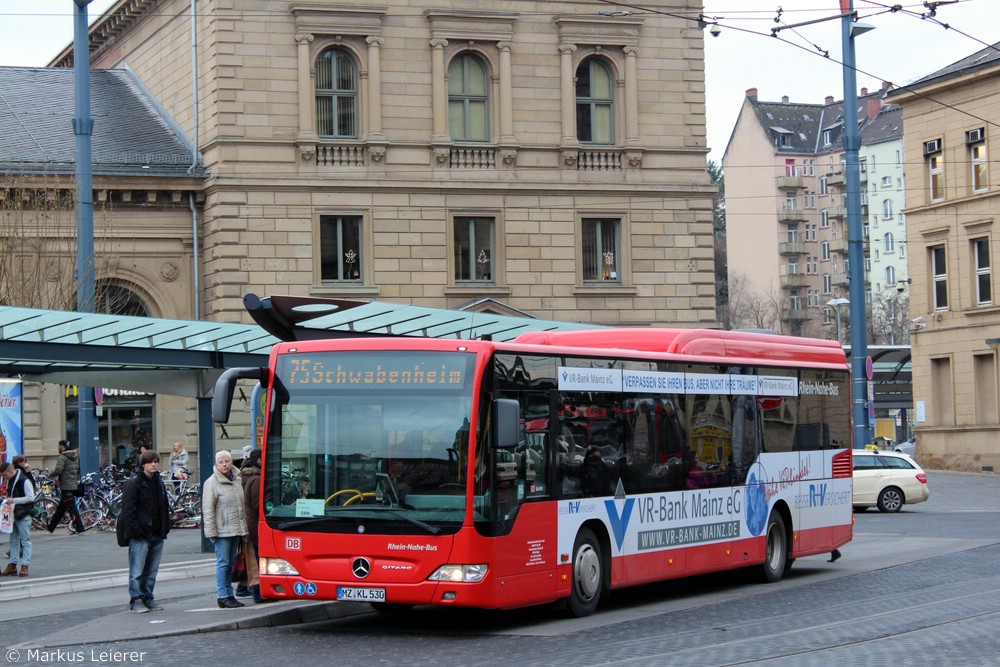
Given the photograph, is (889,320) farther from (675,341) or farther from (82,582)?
(82,582)

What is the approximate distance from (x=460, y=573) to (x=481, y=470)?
0.91m

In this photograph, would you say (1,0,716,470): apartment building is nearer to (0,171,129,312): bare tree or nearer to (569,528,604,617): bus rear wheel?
(0,171,129,312): bare tree

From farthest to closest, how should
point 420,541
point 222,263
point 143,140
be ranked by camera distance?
1. point 143,140
2. point 222,263
3. point 420,541

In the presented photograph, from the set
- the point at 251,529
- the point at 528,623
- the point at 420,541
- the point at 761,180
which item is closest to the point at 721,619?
the point at 528,623

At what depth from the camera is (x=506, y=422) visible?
13469 millimetres

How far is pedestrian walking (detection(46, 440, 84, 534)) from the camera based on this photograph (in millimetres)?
28625

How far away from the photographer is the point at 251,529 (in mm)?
15852

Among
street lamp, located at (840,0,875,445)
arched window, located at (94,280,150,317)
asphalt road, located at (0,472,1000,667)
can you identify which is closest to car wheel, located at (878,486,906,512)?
street lamp, located at (840,0,875,445)

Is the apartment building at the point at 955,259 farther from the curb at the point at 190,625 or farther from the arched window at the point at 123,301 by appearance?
the curb at the point at 190,625

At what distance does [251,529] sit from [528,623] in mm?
3067

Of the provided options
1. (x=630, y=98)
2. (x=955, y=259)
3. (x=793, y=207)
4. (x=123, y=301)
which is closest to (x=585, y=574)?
(x=123, y=301)

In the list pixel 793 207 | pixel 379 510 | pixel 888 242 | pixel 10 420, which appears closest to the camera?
pixel 379 510

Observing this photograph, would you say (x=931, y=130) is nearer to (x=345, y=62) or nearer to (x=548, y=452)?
(x=345, y=62)

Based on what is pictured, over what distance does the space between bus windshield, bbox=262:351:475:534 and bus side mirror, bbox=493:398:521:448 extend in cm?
28
